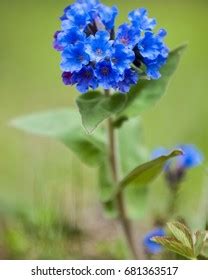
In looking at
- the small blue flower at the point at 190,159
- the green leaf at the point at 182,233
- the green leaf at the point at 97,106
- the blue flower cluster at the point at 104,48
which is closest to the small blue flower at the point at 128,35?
the blue flower cluster at the point at 104,48

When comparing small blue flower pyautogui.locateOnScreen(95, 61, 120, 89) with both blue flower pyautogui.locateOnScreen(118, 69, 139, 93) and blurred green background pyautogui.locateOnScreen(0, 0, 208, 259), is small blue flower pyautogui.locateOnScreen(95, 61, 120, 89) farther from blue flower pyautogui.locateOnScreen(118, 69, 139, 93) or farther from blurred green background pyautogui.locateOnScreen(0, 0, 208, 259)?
blurred green background pyautogui.locateOnScreen(0, 0, 208, 259)

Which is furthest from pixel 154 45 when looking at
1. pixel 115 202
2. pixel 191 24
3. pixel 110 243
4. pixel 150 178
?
pixel 191 24

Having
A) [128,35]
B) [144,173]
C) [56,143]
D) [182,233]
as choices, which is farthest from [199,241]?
[56,143]

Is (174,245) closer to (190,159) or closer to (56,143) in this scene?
(190,159)

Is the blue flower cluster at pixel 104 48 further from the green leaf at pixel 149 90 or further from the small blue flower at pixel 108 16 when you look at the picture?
the green leaf at pixel 149 90

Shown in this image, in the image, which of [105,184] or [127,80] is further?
[105,184]
